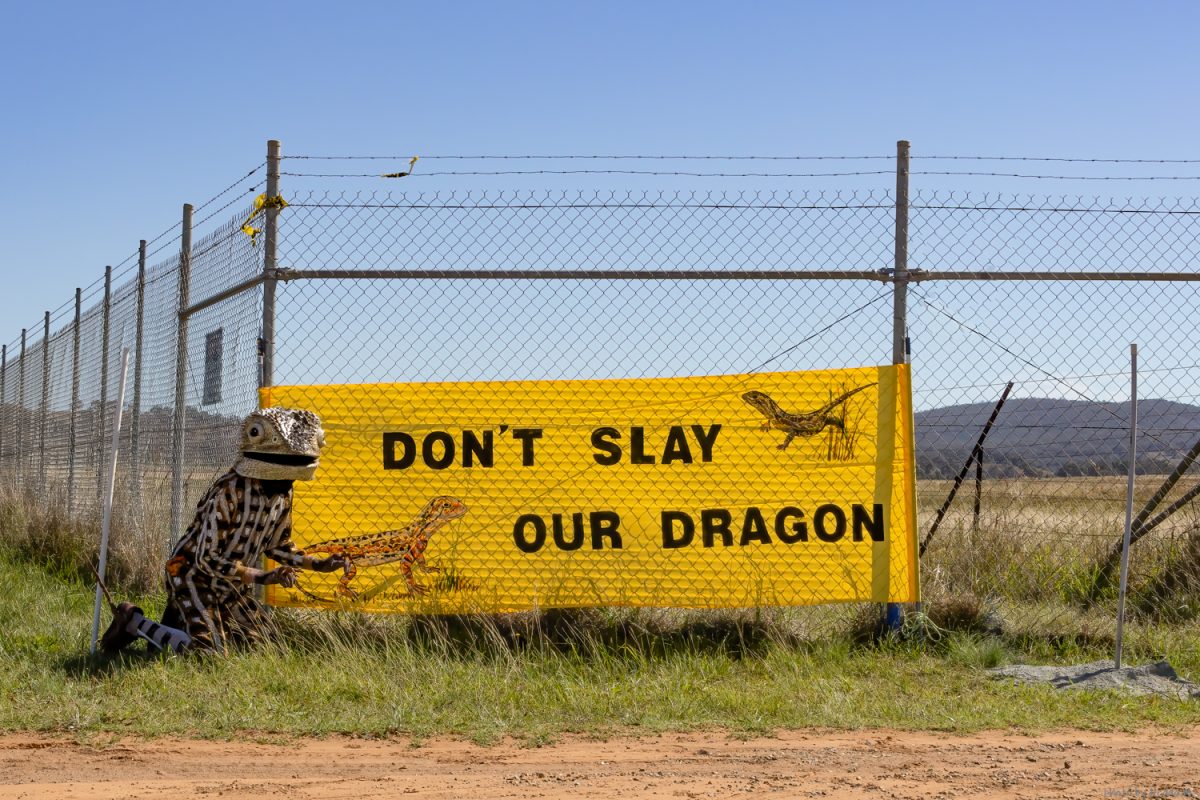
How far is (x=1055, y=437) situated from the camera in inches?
288

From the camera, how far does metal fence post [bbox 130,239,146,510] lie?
9.09 metres

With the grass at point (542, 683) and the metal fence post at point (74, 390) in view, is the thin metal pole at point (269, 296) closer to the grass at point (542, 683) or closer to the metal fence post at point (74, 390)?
the grass at point (542, 683)

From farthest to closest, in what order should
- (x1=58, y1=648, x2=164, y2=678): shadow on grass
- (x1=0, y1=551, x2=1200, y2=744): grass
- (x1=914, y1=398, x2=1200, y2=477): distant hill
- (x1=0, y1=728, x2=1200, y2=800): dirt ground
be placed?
1. (x1=914, y1=398, x2=1200, y2=477): distant hill
2. (x1=58, y1=648, x2=164, y2=678): shadow on grass
3. (x1=0, y1=551, x2=1200, y2=744): grass
4. (x1=0, y1=728, x2=1200, y2=800): dirt ground

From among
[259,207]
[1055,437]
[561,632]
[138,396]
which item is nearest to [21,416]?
[138,396]

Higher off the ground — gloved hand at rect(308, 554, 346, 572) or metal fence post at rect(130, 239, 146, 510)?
metal fence post at rect(130, 239, 146, 510)

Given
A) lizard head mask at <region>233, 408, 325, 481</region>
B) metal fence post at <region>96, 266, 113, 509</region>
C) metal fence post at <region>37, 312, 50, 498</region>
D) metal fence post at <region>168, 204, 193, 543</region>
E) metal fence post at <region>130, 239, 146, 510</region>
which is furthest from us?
metal fence post at <region>37, 312, 50, 498</region>

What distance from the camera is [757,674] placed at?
20.6ft

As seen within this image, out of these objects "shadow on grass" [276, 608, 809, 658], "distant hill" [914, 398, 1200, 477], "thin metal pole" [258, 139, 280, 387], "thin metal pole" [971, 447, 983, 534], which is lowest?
"shadow on grass" [276, 608, 809, 658]

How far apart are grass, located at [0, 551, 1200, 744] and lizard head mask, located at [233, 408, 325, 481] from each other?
0.90m

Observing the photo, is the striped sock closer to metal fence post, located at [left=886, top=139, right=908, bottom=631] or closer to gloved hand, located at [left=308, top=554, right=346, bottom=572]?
gloved hand, located at [left=308, top=554, right=346, bottom=572]

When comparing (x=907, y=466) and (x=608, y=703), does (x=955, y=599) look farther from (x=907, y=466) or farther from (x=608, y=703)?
(x=608, y=703)

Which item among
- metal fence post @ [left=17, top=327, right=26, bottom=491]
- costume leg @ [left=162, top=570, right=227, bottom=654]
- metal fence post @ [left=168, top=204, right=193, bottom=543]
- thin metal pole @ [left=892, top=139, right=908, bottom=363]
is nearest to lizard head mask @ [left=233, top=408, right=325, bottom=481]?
costume leg @ [left=162, top=570, right=227, bottom=654]

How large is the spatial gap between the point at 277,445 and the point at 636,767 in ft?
8.76

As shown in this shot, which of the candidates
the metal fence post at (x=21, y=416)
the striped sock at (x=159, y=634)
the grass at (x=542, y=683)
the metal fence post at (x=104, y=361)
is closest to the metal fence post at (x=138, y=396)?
the metal fence post at (x=104, y=361)
